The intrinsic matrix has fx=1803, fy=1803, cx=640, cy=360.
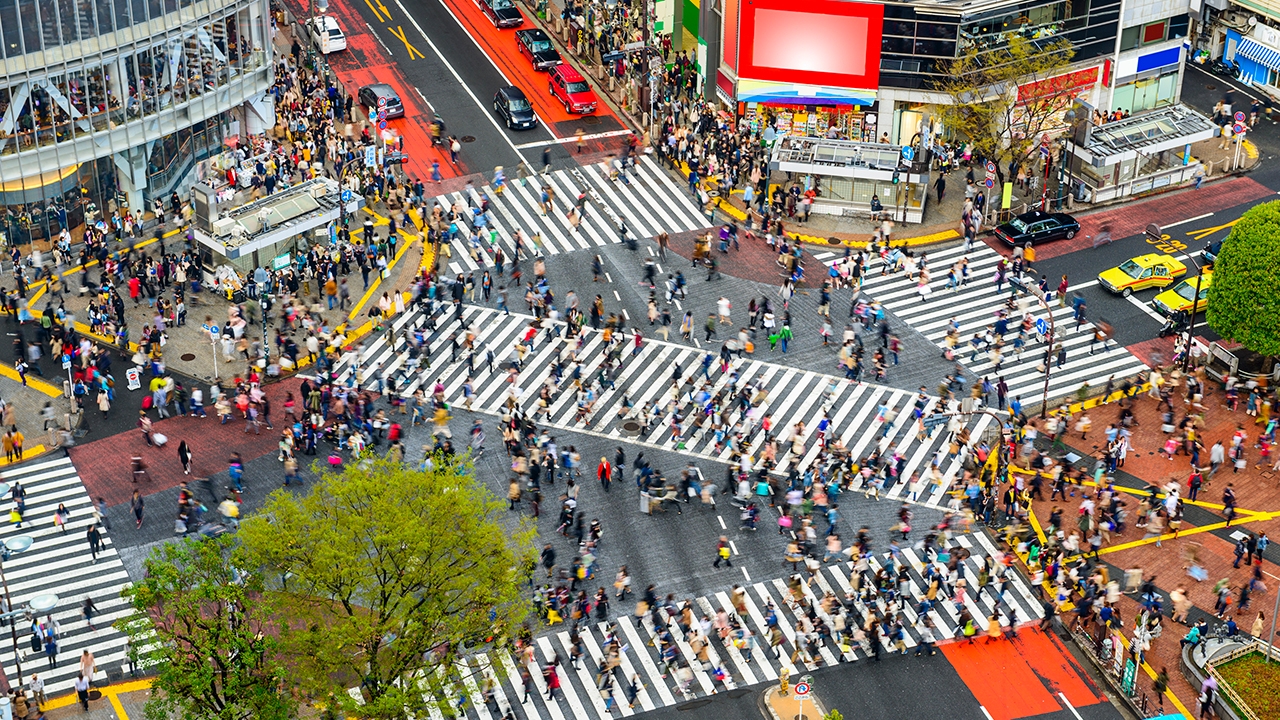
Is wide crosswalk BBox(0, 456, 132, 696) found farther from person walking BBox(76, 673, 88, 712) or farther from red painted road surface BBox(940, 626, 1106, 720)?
red painted road surface BBox(940, 626, 1106, 720)

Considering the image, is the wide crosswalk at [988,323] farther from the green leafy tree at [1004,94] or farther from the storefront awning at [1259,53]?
the storefront awning at [1259,53]

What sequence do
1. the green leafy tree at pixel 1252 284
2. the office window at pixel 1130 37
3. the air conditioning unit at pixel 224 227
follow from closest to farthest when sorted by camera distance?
the green leafy tree at pixel 1252 284
the air conditioning unit at pixel 224 227
the office window at pixel 1130 37

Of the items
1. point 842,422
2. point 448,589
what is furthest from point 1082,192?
point 448,589

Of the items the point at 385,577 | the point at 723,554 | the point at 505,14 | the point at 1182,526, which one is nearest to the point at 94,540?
the point at 385,577

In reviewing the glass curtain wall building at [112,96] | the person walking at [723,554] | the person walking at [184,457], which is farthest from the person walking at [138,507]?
the person walking at [723,554]

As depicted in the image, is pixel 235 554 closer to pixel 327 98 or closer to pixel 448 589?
pixel 448 589

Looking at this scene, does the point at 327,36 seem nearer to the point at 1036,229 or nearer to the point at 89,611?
the point at 1036,229
